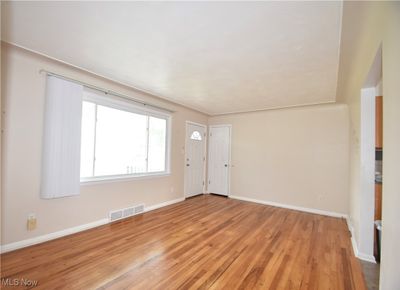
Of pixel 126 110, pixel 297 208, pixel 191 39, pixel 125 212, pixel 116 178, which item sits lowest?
pixel 297 208

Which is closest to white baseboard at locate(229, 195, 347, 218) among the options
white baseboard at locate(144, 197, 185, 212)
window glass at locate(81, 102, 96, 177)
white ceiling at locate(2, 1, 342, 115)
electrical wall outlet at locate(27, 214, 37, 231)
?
white baseboard at locate(144, 197, 185, 212)

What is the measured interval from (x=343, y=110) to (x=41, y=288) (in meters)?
5.56

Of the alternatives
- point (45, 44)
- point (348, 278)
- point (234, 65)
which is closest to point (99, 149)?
point (45, 44)

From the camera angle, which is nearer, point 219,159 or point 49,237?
point 49,237

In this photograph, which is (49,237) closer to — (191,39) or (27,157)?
(27,157)

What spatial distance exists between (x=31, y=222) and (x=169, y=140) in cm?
284

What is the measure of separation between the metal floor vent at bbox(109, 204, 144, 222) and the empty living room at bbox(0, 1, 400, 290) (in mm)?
23

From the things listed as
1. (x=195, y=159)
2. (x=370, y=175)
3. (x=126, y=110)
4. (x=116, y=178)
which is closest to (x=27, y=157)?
(x=116, y=178)

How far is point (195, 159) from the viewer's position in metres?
5.57

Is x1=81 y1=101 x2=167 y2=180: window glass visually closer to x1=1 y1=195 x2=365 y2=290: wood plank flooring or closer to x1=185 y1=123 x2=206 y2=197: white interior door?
x1=185 y1=123 x2=206 y2=197: white interior door

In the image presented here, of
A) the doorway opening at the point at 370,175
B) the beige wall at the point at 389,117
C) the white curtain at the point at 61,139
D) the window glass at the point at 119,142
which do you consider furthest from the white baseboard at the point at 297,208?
the white curtain at the point at 61,139

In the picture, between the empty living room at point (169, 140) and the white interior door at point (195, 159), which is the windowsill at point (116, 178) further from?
the white interior door at point (195, 159)

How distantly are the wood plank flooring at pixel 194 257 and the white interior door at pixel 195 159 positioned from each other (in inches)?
70.1

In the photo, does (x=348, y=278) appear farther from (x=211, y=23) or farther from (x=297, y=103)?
(x=297, y=103)
